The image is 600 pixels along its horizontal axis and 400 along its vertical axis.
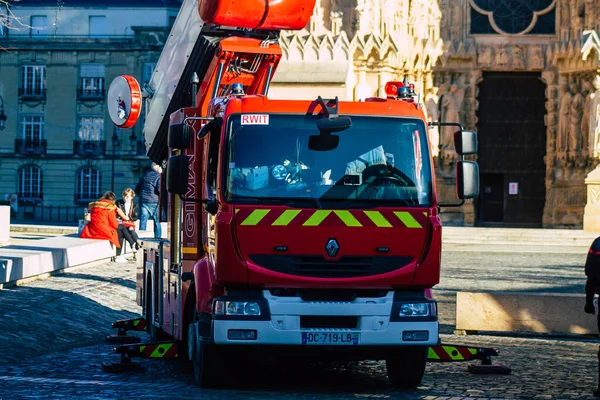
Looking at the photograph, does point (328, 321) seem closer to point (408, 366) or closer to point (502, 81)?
point (408, 366)

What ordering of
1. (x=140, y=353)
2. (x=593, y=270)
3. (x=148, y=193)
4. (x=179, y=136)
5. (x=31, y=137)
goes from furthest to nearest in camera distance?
(x=31, y=137) < (x=148, y=193) < (x=140, y=353) < (x=593, y=270) < (x=179, y=136)

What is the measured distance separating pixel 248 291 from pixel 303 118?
4.65 ft

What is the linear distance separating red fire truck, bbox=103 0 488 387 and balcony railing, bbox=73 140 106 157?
206 ft

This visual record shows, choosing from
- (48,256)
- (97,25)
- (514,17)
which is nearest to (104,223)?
(48,256)

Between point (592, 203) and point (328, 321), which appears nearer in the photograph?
point (328, 321)

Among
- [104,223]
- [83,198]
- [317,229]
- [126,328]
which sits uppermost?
[83,198]

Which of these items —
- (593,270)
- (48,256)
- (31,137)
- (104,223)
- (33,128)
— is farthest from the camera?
(31,137)

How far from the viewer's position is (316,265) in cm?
969

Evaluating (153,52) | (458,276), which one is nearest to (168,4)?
(153,52)

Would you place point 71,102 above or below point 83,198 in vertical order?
above

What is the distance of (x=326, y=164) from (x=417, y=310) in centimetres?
131

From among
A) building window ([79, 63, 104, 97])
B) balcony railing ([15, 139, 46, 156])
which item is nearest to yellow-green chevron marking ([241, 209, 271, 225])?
building window ([79, 63, 104, 97])

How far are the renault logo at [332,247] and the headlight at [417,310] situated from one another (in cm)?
66

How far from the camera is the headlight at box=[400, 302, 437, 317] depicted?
32.1 feet
